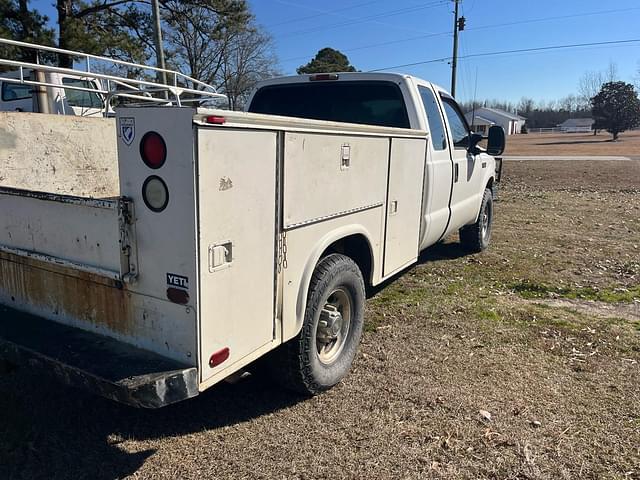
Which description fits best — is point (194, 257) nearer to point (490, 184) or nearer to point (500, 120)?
point (490, 184)

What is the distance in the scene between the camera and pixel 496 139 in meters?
6.26

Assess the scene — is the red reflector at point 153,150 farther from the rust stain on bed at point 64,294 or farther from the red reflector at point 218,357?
the red reflector at point 218,357

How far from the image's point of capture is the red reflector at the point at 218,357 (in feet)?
7.64

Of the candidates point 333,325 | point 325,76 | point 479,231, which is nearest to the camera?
point 333,325

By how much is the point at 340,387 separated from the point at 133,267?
1.77 meters

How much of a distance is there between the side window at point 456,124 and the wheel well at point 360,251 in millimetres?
2360

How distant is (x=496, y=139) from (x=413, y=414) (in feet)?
13.5

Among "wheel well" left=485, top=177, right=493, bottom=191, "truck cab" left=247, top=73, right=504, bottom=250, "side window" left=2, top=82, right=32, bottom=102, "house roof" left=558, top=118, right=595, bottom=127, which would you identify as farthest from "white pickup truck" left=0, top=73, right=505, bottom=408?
"house roof" left=558, top=118, right=595, bottom=127

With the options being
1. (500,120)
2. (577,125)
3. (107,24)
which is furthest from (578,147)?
(577,125)

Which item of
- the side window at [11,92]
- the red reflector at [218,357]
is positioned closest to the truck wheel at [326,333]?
the red reflector at [218,357]

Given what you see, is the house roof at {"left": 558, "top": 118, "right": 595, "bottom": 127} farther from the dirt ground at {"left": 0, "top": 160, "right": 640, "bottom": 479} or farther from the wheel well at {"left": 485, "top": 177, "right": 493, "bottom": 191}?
the dirt ground at {"left": 0, "top": 160, "right": 640, "bottom": 479}

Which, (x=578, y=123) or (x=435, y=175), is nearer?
(x=435, y=175)

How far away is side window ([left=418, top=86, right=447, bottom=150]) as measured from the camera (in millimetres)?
5020

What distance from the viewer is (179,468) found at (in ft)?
8.73
